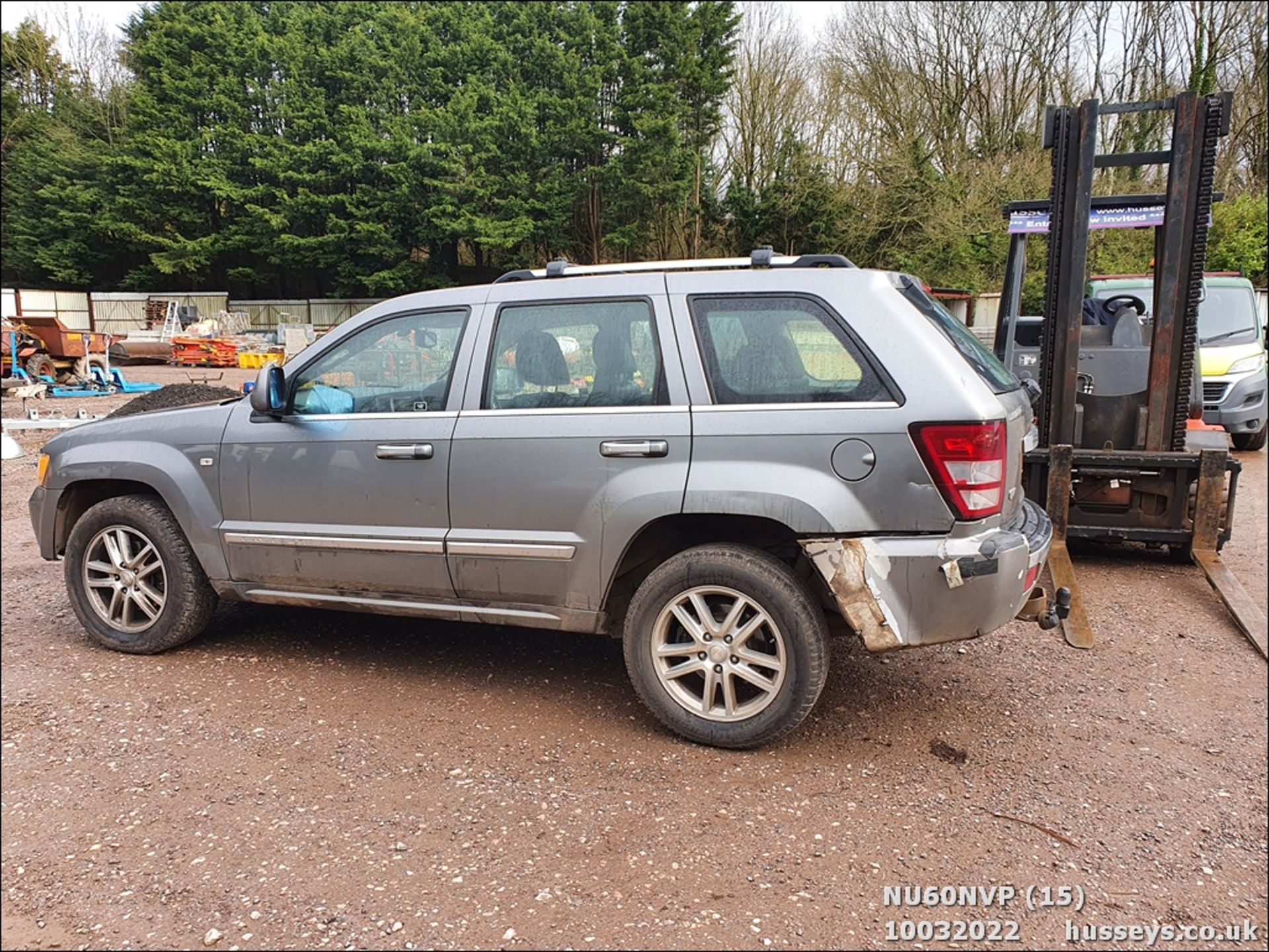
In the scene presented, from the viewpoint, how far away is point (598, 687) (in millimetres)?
4082

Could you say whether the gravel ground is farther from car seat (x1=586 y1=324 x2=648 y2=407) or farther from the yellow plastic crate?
the yellow plastic crate

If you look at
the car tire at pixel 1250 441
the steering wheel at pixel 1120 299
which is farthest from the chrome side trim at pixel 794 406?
the car tire at pixel 1250 441

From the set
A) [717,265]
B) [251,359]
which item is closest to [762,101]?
[251,359]

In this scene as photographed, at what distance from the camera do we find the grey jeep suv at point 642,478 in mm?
3205

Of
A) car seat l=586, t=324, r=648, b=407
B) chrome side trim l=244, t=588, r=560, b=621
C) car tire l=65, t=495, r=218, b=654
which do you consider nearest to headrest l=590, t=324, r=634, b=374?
car seat l=586, t=324, r=648, b=407

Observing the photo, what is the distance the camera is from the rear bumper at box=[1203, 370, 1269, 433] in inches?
412

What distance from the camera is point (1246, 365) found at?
10.6 m

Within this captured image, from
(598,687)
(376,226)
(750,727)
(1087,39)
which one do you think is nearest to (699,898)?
(750,727)

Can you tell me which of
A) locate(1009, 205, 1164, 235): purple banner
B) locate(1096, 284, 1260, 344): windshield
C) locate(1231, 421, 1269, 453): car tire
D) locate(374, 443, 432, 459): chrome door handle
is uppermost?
locate(1009, 205, 1164, 235): purple banner

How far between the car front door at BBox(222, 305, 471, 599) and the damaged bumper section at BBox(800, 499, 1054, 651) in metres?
1.65

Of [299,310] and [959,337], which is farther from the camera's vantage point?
[299,310]

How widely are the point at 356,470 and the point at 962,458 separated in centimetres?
250

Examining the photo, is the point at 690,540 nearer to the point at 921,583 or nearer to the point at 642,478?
the point at 642,478

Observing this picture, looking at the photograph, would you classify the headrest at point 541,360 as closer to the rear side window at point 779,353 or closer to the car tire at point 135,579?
the rear side window at point 779,353
